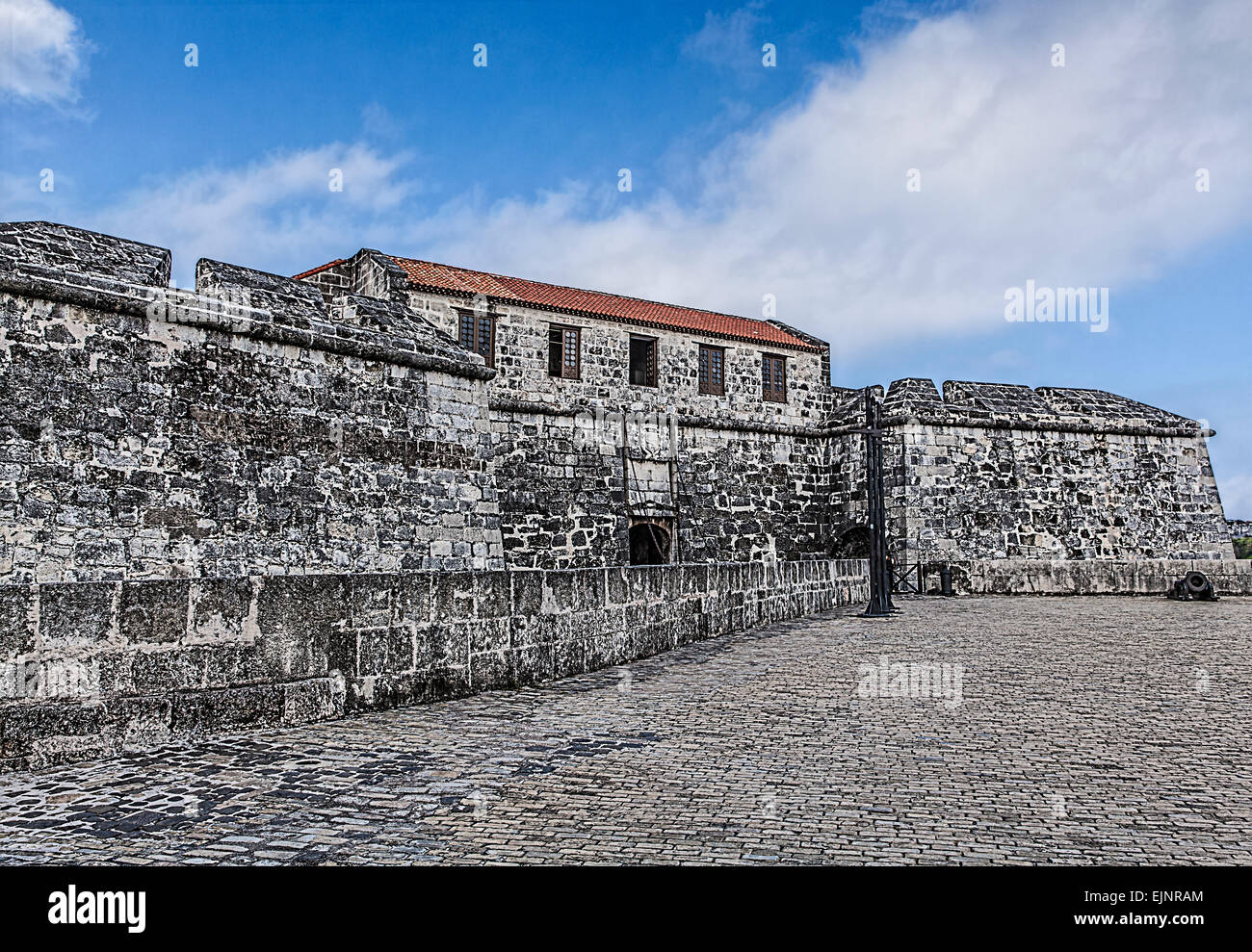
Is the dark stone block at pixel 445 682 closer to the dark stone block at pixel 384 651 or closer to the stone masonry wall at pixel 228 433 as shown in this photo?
the dark stone block at pixel 384 651

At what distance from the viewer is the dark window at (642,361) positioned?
22328mm

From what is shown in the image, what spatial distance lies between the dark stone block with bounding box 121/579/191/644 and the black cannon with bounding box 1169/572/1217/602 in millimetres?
16958

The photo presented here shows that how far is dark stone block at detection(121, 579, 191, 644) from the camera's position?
5062 millimetres

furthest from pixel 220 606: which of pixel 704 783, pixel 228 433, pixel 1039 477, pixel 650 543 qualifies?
pixel 1039 477

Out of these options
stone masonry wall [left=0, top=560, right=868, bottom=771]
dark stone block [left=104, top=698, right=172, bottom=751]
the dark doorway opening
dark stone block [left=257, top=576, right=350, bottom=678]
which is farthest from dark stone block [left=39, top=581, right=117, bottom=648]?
the dark doorway opening

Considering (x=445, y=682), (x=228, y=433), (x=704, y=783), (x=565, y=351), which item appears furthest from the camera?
(x=565, y=351)

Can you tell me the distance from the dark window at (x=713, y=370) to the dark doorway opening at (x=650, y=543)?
4.10 m

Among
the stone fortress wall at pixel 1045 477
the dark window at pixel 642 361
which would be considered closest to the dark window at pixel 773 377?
the stone fortress wall at pixel 1045 477

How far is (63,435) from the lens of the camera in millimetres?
10250

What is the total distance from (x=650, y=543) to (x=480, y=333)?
6.13m

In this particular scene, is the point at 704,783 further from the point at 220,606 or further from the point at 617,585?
the point at 617,585

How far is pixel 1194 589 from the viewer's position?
54.2 ft

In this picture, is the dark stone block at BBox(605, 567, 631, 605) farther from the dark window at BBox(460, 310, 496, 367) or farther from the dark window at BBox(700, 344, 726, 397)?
the dark window at BBox(700, 344, 726, 397)
